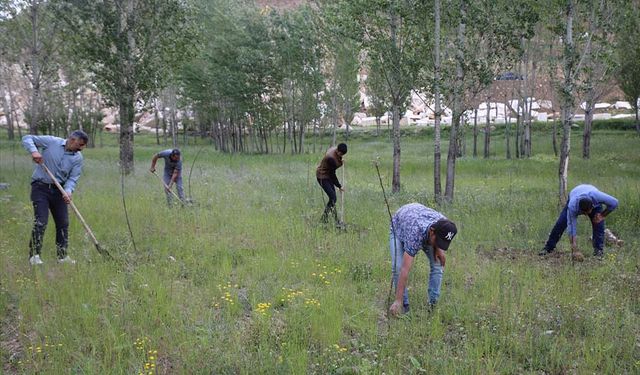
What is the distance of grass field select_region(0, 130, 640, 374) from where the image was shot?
4.45 metres

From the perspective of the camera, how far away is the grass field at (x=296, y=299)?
4.45 metres

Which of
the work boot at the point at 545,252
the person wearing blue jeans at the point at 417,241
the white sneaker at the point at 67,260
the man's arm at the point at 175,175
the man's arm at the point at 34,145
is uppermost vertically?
the man's arm at the point at 34,145

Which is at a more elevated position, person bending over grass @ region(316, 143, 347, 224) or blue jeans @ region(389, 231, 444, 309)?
person bending over grass @ region(316, 143, 347, 224)

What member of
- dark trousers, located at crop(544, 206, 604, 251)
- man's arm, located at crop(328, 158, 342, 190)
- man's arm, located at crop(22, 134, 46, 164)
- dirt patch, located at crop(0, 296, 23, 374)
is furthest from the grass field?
man's arm, located at crop(22, 134, 46, 164)

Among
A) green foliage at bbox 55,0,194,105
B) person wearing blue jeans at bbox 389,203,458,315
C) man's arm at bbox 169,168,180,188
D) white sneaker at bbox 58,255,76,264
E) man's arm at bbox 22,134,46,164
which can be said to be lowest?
white sneaker at bbox 58,255,76,264

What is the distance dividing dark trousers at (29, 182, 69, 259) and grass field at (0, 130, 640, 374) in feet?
0.73

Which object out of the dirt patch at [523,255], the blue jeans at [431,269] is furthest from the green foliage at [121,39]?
the blue jeans at [431,269]

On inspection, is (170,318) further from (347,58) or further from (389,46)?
(347,58)

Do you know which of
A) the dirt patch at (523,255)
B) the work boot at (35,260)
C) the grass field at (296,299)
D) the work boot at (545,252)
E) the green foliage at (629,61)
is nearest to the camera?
the grass field at (296,299)

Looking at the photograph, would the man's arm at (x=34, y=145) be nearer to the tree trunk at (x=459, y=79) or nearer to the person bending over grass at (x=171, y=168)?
the person bending over grass at (x=171, y=168)

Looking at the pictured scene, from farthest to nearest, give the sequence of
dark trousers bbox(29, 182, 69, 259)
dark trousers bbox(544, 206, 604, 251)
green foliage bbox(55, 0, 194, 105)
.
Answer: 1. green foliage bbox(55, 0, 194, 105)
2. dark trousers bbox(544, 206, 604, 251)
3. dark trousers bbox(29, 182, 69, 259)

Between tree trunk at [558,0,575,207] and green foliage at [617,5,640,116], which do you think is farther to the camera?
green foliage at [617,5,640,116]

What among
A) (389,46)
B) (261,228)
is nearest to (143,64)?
(389,46)

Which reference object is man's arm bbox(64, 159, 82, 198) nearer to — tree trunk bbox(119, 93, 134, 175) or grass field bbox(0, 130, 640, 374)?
grass field bbox(0, 130, 640, 374)
